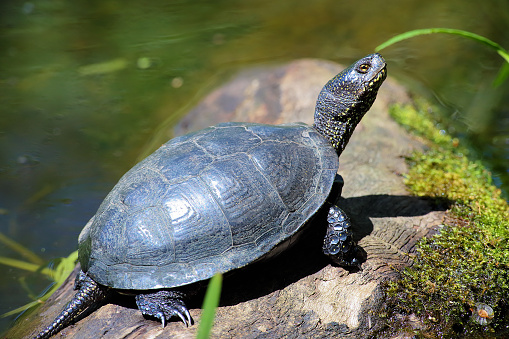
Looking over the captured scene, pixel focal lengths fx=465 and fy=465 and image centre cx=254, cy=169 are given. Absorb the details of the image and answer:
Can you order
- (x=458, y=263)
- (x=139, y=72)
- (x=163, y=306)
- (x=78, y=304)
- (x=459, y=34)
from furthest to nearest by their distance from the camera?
(x=139, y=72), (x=459, y=34), (x=458, y=263), (x=78, y=304), (x=163, y=306)

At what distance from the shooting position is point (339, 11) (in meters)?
8.80

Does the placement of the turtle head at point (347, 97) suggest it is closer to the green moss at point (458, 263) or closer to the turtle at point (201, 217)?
the turtle at point (201, 217)

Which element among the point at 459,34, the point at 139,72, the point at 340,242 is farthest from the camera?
the point at 139,72

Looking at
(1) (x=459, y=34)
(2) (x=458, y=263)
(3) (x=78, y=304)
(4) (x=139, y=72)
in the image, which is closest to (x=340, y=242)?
(2) (x=458, y=263)

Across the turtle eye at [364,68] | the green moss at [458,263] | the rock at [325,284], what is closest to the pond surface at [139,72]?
the green moss at [458,263]

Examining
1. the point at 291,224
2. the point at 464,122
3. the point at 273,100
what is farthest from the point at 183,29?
the point at 291,224

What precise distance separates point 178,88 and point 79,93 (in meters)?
1.44

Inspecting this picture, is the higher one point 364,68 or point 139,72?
point 364,68

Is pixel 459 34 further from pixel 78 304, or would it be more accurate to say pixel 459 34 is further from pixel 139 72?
pixel 139 72

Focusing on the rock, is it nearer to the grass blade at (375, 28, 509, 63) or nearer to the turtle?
the turtle

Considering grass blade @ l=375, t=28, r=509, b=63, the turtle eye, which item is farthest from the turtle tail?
grass blade @ l=375, t=28, r=509, b=63

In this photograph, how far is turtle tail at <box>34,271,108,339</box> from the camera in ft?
9.48

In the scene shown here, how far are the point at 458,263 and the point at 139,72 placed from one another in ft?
18.6

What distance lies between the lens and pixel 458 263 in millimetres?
3197
